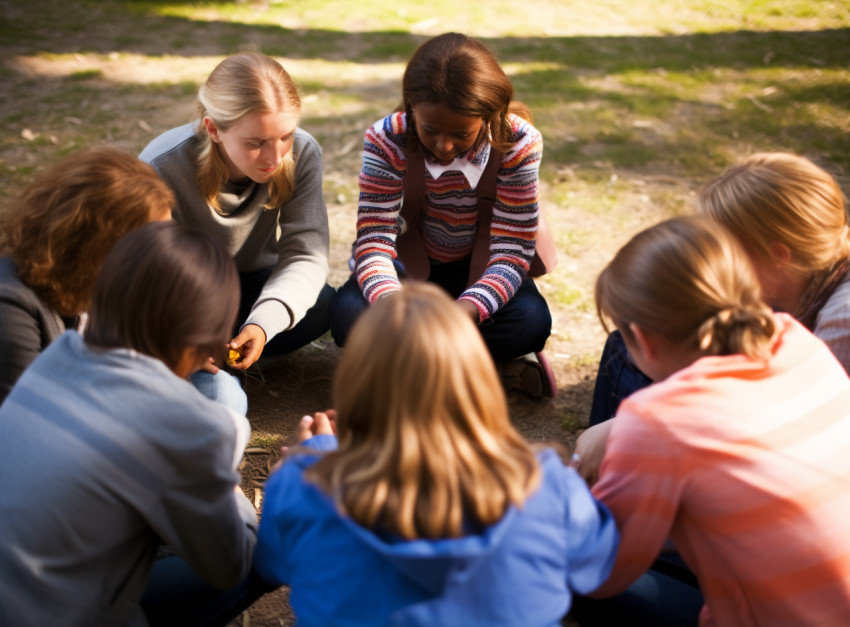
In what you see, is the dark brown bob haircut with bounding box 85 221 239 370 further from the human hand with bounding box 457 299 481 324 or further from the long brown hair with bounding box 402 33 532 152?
→ the human hand with bounding box 457 299 481 324

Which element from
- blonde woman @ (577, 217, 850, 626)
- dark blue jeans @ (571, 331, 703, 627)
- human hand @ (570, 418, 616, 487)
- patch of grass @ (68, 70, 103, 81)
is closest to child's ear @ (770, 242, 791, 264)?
blonde woman @ (577, 217, 850, 626)

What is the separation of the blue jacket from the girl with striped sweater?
1.30m

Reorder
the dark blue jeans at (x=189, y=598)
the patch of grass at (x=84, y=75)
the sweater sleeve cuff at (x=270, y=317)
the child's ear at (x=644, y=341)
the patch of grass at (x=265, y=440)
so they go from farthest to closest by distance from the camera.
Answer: the patch of grass at (x=84, y=75) → the patch of grass at (x=265, y=440) → the sweater sleeve cuff at (x=270, y=317) → the dark blue jeans at (x=189, y=598) → the child's ear at (x=644, y=341)

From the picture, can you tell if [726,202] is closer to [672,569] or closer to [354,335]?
[672,569]

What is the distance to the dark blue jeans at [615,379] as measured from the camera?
2340 millimetres

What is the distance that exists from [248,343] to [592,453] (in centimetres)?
126

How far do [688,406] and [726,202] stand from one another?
865 millimetres

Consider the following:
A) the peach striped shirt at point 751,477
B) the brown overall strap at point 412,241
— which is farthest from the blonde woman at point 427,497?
the brown overall strap at point 412,241

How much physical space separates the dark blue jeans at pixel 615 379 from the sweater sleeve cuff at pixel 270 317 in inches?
45.2

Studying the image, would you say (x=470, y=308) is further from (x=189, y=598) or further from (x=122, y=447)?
(x=122, y=447)

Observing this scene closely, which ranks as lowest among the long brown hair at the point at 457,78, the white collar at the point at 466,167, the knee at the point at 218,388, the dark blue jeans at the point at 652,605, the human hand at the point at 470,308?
the dark blue jeans at the point at 652,605

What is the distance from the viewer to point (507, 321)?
9.45 feet

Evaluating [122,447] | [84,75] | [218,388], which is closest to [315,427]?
[122,447]

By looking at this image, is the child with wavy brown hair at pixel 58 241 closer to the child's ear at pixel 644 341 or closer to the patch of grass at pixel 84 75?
the child's ear at pixel 644 341
